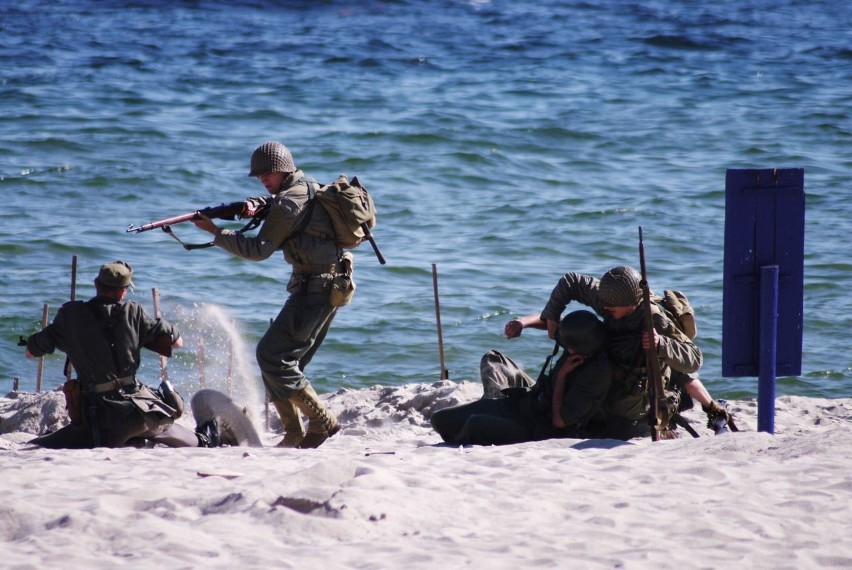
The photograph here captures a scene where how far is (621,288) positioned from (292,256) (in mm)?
1989

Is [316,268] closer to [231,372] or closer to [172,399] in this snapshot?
[172,399]

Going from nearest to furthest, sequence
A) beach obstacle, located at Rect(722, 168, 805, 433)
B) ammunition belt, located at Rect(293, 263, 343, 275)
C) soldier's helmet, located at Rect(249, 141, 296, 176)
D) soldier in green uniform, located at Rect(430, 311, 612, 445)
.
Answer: soldier in green uniform, located at Rect(430, 311, 612, 445)
beach obstacle, located at Rect(722, 168, 805, 433)
soldier's helmet, located at Rect(249, 141, 296, 176)
ammunition belt, located at Rect(293, 263, 343, 275)

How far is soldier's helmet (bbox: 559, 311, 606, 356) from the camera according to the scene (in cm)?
670

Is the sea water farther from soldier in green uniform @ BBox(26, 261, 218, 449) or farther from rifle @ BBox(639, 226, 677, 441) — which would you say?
rifle @ BBox(639, 226, 677, 441)

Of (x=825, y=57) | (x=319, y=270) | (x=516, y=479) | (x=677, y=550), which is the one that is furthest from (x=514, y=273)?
(x=825, y=57)

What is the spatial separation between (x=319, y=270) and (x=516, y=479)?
2045 millimetres

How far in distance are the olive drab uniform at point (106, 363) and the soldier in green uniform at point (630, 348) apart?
87.4 inches

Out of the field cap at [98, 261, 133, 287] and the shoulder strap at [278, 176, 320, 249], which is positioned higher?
the shoulder strap at [278, 176, 320, 249]

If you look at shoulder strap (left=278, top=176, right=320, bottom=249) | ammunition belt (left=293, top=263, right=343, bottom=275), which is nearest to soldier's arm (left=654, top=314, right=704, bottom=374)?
ammunition belt (left=293, top=263, right=343, bottom=275)

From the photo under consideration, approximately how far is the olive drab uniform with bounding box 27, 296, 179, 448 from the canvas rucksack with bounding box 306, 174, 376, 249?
3.91 ft

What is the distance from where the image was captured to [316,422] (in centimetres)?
750

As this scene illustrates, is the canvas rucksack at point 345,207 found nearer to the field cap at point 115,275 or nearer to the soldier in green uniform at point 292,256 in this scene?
the soldier in green uniform at point 292,256

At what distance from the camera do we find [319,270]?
7184 mm

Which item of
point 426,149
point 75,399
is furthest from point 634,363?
point 426,149
